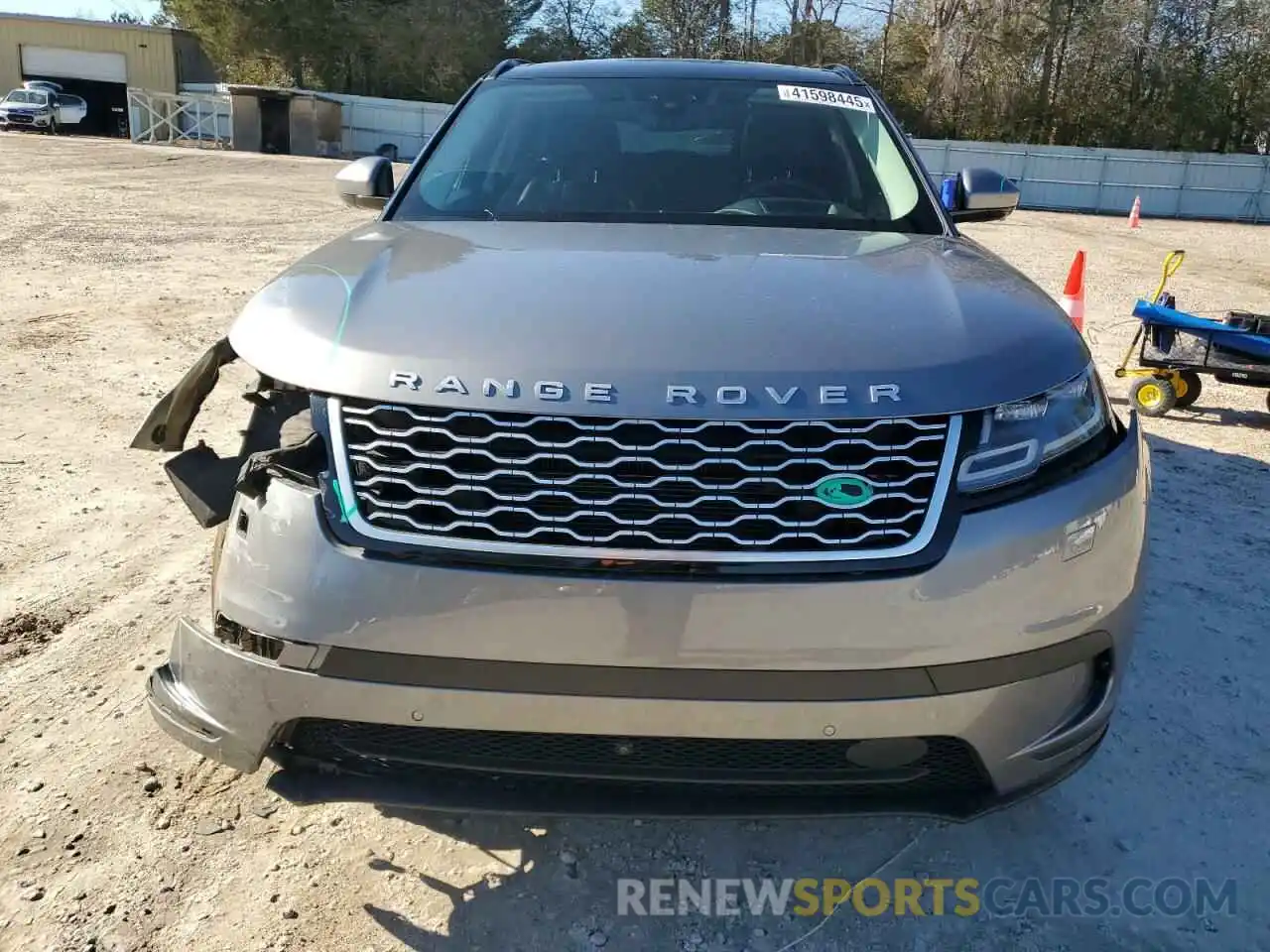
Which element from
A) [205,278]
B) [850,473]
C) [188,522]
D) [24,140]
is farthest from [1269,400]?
[24,140]

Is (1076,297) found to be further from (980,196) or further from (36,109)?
(36,109)

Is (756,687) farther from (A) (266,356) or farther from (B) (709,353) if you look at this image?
(A) (266,356)

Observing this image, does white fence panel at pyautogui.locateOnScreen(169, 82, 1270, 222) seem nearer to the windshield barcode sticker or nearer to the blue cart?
the blue cart

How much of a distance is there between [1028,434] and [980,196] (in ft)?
6.60

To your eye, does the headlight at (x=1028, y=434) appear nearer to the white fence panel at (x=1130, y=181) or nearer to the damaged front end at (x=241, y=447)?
the damaged front end at (x=241, y=447)

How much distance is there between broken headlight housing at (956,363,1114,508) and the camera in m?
1.89

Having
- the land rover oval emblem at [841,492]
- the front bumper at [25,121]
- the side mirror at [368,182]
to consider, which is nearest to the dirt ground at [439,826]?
the land rover oval emblem at [841,492]

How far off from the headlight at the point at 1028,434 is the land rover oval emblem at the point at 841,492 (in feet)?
0.67

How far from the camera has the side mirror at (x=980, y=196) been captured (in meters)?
3.67

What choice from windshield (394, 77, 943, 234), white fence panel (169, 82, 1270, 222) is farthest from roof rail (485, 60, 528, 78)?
white fence panel (169, 82, 1270, 222)

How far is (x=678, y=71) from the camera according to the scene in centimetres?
366

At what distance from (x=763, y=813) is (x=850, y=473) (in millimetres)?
646

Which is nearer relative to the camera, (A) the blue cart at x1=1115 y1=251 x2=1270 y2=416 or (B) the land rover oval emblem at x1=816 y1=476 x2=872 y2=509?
(B) the land rover oval emblem at x1=816 y1=476 x2=872 y2=509

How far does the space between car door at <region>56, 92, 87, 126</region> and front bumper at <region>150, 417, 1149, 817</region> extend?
43.2 meters
